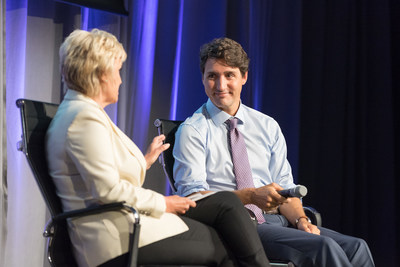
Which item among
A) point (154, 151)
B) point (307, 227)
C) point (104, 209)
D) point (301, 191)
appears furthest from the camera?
point (307, 227)

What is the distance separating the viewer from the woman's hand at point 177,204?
6.16ft

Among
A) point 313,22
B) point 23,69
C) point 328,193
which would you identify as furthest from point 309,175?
point 23,69

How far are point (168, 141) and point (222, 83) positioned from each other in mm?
398

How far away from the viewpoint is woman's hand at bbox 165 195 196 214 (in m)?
1.88

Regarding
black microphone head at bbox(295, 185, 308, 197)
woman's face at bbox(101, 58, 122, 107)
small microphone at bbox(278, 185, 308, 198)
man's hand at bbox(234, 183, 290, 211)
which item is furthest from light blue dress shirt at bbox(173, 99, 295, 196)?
woman's face at bbox(101, 58, 122, 107)

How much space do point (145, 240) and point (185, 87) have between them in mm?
1845

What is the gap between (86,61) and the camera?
6.07 ft

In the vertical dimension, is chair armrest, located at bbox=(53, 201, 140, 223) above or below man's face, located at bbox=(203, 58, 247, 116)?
below

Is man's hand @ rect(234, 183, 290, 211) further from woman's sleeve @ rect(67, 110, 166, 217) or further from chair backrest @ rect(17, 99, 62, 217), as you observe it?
chair backrest @ rect(17, 99, 62, 217)

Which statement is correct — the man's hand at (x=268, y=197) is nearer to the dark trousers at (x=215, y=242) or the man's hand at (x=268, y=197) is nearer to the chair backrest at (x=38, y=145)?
the dark trousers at (x=215, y=242)

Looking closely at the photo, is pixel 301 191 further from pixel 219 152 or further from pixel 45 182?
pixel 45 182

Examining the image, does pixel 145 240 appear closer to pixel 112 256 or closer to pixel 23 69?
pixel 112 256

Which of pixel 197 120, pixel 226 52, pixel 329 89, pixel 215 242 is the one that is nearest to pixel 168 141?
pixel 197 120

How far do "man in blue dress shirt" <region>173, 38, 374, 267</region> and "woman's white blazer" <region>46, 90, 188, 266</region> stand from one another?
1.85 ft
